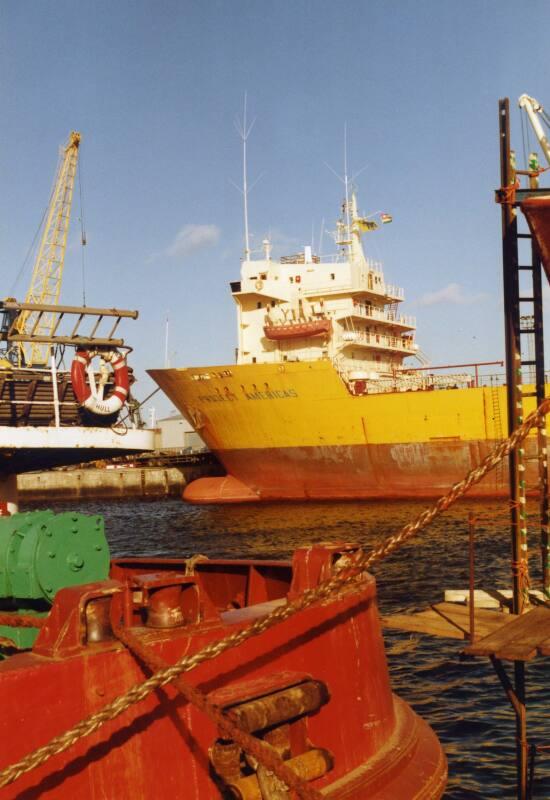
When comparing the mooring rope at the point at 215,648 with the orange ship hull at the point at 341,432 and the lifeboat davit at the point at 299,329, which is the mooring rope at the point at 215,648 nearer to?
the orange ship hull at the point at 341,432

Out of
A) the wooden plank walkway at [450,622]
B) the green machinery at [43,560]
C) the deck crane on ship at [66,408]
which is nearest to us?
the green machinery at [43,560]

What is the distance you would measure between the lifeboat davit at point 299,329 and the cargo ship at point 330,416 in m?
0.06

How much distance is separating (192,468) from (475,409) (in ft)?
68.3

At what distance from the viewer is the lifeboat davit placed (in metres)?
38.8

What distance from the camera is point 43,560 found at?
237 inches

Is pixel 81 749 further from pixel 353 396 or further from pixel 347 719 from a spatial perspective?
pixel 353 396

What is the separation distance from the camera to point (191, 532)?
28359mm

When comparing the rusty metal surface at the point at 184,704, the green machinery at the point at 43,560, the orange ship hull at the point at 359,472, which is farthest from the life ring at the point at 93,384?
the rusty metal surface at the point at 184,704

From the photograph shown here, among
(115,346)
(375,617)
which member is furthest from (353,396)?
(375,617)

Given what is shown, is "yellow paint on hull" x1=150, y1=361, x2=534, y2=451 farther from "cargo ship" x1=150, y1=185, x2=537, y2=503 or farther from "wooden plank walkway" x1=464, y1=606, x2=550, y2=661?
"wooden plank walkway" x1=464, y1=606, x2=550, y2=661

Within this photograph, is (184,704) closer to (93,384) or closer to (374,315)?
(93,384)

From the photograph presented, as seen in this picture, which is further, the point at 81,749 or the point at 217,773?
the point at 217,773

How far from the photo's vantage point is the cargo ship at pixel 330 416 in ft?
106

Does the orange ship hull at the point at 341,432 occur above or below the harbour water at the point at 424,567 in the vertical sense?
above
